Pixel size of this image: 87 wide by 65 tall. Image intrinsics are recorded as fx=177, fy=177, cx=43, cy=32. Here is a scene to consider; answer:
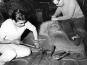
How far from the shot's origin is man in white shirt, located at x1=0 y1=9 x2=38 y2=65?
220 cm

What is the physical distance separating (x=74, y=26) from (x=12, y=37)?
104 cm

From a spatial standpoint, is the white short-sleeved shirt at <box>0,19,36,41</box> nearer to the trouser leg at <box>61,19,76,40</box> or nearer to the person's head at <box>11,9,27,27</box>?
the person's head at <box>11,9,27,27</box>

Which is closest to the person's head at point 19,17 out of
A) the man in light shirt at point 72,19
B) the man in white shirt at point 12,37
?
the man in white shirt at point 12,37

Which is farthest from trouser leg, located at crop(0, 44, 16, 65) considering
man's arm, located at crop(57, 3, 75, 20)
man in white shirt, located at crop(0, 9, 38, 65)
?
man's arm, located at crop(57, 3, 75, 20)

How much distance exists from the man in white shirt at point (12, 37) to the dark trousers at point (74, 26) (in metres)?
0.58

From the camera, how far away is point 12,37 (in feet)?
→ 7.79

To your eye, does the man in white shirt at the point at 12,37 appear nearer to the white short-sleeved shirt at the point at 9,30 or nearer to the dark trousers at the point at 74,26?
the white short-sleeved shirt at the point at 9,30

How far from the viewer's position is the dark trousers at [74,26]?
8.85 ft

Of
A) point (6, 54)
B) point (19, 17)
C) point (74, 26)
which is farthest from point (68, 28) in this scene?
point (6, 54)

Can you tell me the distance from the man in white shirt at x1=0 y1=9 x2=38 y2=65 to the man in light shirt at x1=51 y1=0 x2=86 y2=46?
596 mm

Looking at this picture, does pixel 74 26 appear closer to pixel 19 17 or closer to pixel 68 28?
pixel 68 28

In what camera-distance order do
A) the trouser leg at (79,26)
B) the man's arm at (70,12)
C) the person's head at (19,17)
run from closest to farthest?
the person's head at (19,17)
the man's arm at (70,12)
the trouser leg at (79,26)

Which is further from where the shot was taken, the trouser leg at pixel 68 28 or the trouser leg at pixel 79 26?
the trouser leg at pixel 79 26

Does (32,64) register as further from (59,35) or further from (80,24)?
(80,24)
